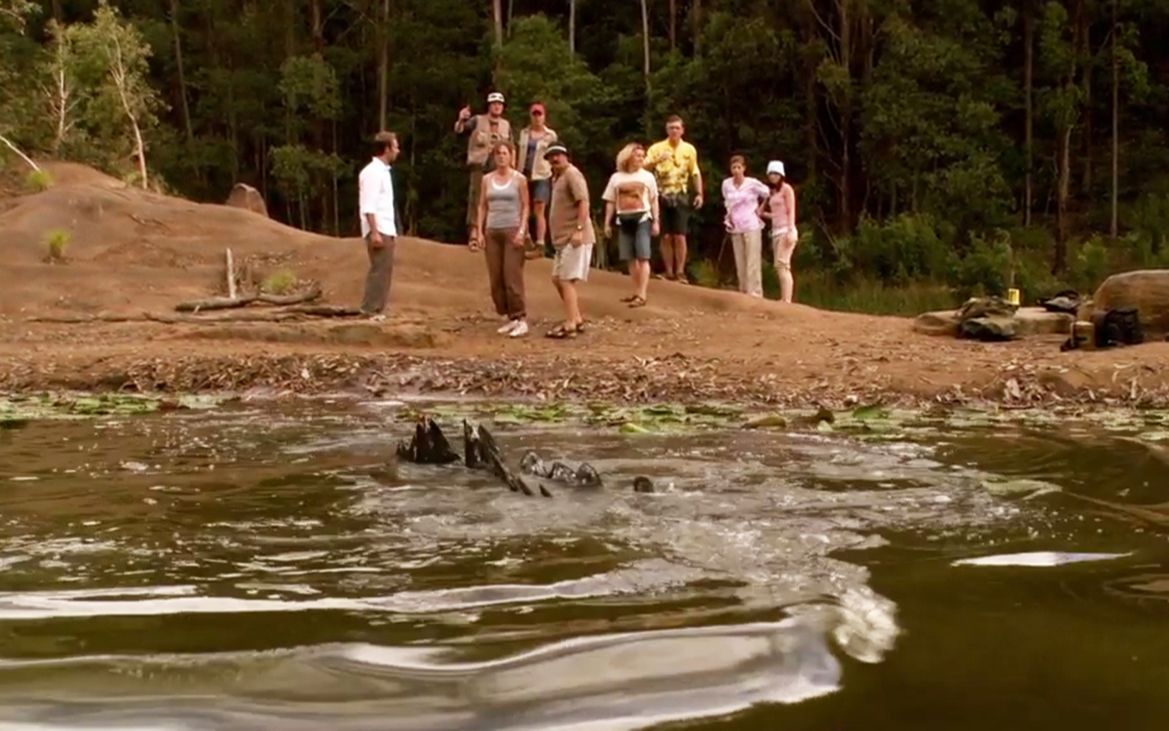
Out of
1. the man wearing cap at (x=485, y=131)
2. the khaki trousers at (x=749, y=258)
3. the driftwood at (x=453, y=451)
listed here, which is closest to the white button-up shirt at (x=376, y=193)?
the man wearing cap at (x=485, y=131)

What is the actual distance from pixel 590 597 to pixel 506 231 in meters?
8.30

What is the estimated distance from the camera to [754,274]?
14.6 meters

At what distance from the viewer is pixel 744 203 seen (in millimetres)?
13766

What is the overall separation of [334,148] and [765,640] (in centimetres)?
3859

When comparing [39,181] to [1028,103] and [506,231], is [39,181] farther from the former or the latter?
[1028,103]

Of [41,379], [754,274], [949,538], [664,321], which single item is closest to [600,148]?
[754,274]

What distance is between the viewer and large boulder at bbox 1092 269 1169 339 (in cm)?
1069

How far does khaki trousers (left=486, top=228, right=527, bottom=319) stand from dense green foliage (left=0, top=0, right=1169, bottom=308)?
11.9 meters

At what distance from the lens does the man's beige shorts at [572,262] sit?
11164 millimetres

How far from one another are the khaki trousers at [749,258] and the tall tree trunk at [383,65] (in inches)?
924

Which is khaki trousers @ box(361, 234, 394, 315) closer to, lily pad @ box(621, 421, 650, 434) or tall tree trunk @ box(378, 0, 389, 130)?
lily pad @ box(621, 421, 650, 434)

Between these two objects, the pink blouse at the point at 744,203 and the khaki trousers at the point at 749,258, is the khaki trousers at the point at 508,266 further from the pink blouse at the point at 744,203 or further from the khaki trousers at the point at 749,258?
the khaki trousers at the point at 749,258

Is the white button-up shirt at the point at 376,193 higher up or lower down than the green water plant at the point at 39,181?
lower down

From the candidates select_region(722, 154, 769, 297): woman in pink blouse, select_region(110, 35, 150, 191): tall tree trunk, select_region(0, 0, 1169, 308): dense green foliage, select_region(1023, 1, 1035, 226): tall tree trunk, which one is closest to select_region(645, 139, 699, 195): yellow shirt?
select_region(722, 154, 769, 297): woman in pink blouse
